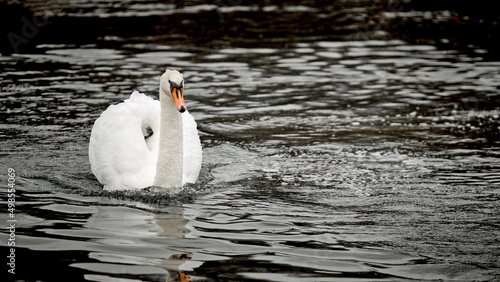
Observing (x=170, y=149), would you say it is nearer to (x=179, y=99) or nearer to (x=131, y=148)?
(x=131, y=148)

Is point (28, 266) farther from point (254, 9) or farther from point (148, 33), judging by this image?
point (254, 9)

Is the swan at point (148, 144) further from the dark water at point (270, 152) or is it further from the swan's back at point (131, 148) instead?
the dark water at point (270, 152)

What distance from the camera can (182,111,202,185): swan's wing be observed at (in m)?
9.41

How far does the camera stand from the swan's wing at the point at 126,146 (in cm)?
910

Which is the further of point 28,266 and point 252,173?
point 252,173

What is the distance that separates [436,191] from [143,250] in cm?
387

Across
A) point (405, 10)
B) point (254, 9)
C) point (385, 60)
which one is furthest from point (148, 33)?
point (405, 10)

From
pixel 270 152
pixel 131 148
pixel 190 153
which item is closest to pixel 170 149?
pixel 131 148

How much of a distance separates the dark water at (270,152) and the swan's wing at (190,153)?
0.24 m

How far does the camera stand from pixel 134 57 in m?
17.6

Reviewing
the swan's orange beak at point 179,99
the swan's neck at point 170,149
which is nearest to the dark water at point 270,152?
the swan's neck at point 170,149

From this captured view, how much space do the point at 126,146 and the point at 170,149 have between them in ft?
2.28

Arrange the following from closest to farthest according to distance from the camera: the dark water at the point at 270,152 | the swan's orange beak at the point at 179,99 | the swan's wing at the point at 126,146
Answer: the dark water at the point at 270,152, the swan's orange beak at the point at 179,99, the swan's wing at the point at 126,146

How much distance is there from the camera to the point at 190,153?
378 inches
